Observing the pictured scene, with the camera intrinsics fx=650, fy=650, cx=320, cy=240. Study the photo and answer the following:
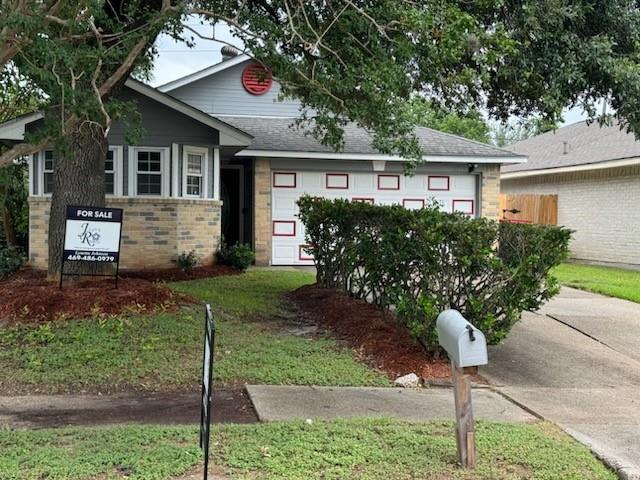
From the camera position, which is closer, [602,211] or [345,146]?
[345,146]

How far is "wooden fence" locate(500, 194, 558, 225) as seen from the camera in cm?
2138

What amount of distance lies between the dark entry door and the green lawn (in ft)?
29.5

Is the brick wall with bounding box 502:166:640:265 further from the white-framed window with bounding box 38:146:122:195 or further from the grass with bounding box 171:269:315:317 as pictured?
the white-framed window with bounding box 38:146:122:195

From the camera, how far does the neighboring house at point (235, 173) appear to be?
14117mm

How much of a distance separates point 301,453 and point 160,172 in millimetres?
Result: 11030

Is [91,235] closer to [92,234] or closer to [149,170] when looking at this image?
[92,234]

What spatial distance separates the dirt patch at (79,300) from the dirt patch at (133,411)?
8.32ft

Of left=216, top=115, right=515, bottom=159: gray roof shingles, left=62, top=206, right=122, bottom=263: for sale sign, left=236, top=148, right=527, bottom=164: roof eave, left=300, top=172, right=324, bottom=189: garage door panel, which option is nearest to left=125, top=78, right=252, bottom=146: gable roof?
left=236, top=148, right=527, bottom=164: roof eave

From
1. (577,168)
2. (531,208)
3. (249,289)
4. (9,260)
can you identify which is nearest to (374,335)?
(249,289)

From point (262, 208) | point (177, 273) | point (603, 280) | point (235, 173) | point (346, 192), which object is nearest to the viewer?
point (177, 273)

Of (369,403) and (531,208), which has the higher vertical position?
(531,208)

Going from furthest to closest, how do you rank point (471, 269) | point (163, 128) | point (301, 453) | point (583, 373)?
point (163, 128) < point (583, 373) < point (471, 269) < point (301, 453)

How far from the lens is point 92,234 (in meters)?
9.23

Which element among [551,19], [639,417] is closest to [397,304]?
[639,417]
